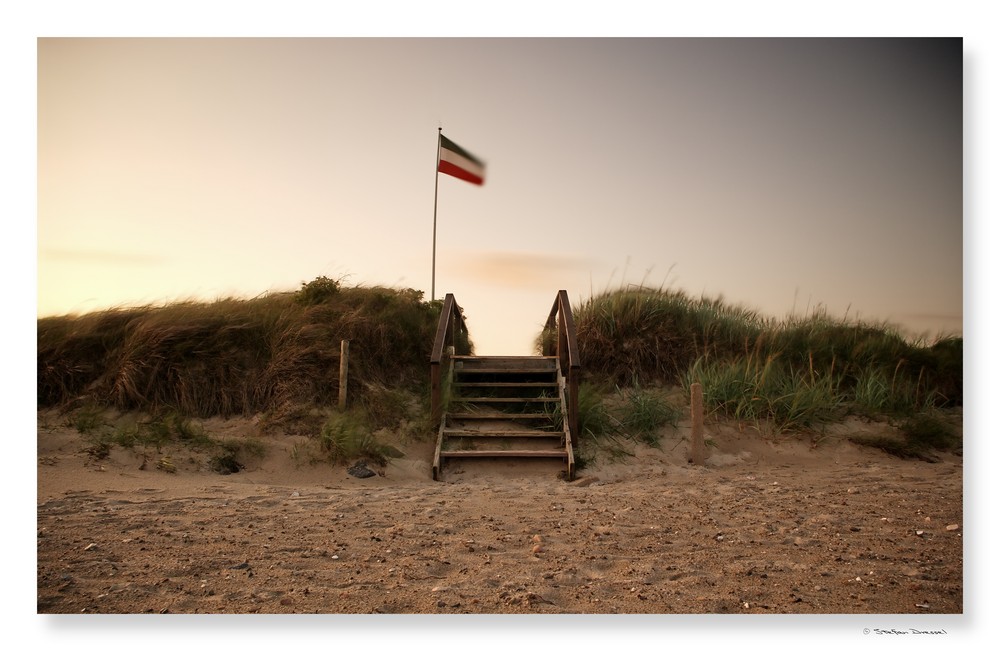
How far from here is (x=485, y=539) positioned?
5.12 m

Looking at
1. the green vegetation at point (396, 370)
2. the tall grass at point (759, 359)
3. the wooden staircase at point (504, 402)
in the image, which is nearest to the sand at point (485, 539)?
the wooden staircase at point (504, 402)

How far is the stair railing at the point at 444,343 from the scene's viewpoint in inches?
338

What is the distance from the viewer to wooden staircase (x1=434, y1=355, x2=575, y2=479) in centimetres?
817

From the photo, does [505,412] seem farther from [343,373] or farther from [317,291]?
[317,291]

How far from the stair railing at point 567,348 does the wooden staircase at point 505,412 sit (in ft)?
0.40

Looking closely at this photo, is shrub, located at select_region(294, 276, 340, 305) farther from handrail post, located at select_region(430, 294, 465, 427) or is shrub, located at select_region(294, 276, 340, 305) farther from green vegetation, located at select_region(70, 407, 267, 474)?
green vegetation, located at select_region(70, 407, 267, 474)

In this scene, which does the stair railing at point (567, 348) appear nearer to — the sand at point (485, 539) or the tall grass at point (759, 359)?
the tall grass at point (759, 359)

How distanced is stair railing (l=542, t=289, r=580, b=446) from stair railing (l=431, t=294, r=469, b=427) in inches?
56.5

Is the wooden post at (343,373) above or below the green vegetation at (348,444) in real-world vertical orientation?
above

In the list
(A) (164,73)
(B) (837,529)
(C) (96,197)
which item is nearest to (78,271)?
(C) (96,197)

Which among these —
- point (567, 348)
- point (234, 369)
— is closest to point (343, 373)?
point (234, 369)

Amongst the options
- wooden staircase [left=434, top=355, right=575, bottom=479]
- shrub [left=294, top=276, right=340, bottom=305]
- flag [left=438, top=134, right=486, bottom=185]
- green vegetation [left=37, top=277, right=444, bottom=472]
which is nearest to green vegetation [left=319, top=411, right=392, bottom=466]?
green vegetation [left=37, top=277, right=444, bottom=472]

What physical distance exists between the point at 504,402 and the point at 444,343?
1204 mm

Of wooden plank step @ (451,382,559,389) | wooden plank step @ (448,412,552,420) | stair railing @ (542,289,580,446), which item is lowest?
wooden plank step @ (448,412,552,420)
